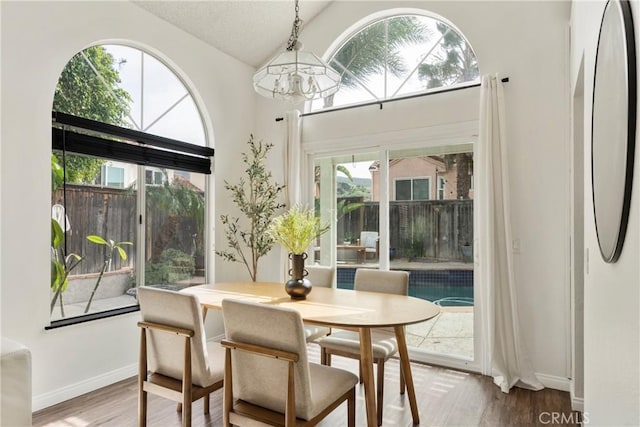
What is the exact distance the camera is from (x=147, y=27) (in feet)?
11.3

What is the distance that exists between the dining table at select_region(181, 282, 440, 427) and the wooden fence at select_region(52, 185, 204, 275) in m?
0.89

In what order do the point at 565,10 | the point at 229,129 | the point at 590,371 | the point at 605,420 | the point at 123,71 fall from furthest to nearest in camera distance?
the point at 229,129 < the point at 123,71 < the point at 565,10 < the point at 590,371 < the point at 605,420

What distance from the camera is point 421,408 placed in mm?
2697

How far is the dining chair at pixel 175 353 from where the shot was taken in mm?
2023

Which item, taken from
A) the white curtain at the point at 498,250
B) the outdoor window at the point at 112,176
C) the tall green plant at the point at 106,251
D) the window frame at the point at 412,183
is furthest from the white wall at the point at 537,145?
the tall green plant at the point at 106,251

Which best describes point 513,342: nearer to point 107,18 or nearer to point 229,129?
point 229,129

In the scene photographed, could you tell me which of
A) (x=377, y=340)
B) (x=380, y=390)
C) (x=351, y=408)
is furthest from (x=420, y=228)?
(x=351, y=408)

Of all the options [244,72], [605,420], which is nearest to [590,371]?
[605,420]

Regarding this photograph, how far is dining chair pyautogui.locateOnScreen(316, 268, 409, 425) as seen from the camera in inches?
101

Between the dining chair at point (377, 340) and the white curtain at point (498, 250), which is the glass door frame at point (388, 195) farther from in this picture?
the dining chair at point (377, 340)

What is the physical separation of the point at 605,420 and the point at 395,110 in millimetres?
3067

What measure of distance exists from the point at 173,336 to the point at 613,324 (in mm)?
1947

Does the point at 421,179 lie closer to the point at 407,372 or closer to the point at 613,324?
the point at 407,372

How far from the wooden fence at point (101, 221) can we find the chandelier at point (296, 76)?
64.2 inches
